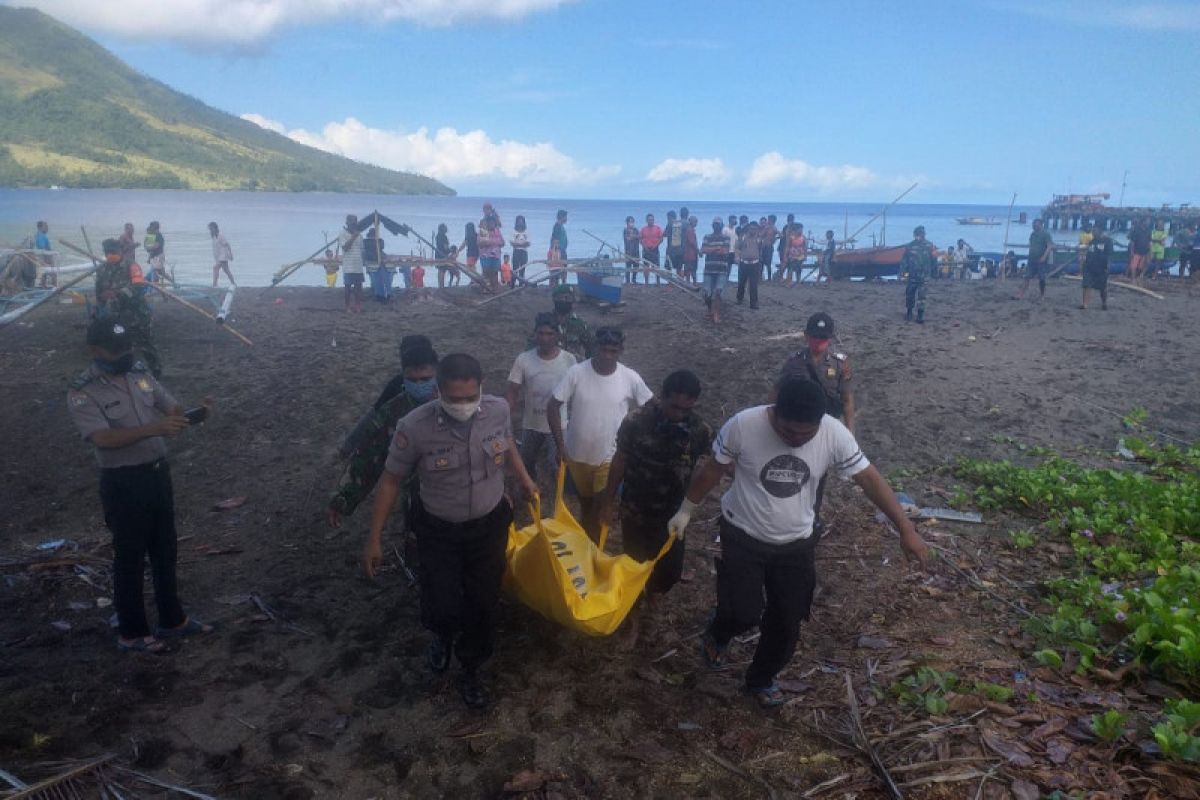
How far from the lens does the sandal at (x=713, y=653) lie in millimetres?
4402

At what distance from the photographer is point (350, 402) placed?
10.1m

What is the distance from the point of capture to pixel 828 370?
5.80 meters

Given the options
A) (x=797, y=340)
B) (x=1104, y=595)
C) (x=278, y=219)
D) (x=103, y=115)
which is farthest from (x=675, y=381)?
(x=103, y=115)

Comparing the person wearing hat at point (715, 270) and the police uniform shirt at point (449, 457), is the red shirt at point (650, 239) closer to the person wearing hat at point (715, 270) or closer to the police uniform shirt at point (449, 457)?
the person wearing hat at point (715, 270)

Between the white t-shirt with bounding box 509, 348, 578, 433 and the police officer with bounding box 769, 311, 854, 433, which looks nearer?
the police officer with bounding box 769, 311, 854, 433

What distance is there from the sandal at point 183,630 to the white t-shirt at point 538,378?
2.76 m

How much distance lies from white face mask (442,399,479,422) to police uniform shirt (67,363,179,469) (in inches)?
73.0

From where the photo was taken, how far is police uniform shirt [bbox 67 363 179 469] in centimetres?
408

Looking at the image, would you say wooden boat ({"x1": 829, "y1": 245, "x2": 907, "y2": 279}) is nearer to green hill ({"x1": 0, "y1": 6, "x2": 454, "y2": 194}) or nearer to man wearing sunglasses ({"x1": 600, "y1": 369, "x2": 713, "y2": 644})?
man wearing sunglasses ({"x1": 600, "y1": 369, "x2": 713, "y2": 644})

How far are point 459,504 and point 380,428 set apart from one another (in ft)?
3.75

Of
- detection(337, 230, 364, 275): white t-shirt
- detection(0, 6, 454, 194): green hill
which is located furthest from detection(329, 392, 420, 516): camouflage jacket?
detection(0, 6, 454, 194): green hill

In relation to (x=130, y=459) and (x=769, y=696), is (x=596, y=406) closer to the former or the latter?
(x=769, y=696)

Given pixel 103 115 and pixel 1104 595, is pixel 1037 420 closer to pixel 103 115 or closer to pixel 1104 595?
pixel 1104 595

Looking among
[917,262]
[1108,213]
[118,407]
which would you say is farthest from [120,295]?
[1108,213]
